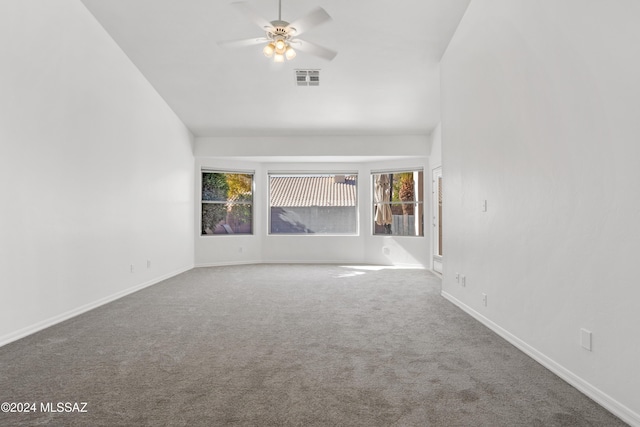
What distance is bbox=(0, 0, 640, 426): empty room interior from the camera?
6.40 ft

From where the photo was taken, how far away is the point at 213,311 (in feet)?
13.3

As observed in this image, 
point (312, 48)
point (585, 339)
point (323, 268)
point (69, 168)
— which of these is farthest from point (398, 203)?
point (585, 339)

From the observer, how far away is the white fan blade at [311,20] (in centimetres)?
307

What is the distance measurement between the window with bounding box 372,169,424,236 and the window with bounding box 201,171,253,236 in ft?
9.10

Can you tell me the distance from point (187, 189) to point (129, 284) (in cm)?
266

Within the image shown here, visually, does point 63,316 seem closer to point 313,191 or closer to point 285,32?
point 285,32

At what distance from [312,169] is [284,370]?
6.34 metres

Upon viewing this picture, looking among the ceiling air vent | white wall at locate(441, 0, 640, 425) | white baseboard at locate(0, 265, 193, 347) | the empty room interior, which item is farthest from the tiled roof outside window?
white wall at locate(441, 0, 640, 425)

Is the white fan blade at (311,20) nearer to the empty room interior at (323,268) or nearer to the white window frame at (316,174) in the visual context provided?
the empty room interior at (323,268)

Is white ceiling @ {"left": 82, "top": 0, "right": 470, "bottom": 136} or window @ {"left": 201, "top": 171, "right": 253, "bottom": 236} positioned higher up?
white ceiling @ {"left": 82, "top": 0, "right": 470, "bottom": 136}

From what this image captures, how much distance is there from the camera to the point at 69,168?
12.7 ft

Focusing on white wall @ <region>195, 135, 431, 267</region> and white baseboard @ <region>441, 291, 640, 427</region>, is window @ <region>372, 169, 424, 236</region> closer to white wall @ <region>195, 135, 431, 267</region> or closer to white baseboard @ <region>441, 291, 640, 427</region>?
white wall @ <region>195, 135, 431, 267</region>

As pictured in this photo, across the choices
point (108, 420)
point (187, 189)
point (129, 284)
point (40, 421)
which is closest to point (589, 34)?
point (108, 420)

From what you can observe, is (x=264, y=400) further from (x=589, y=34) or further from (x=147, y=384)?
(x=589, y=34)
